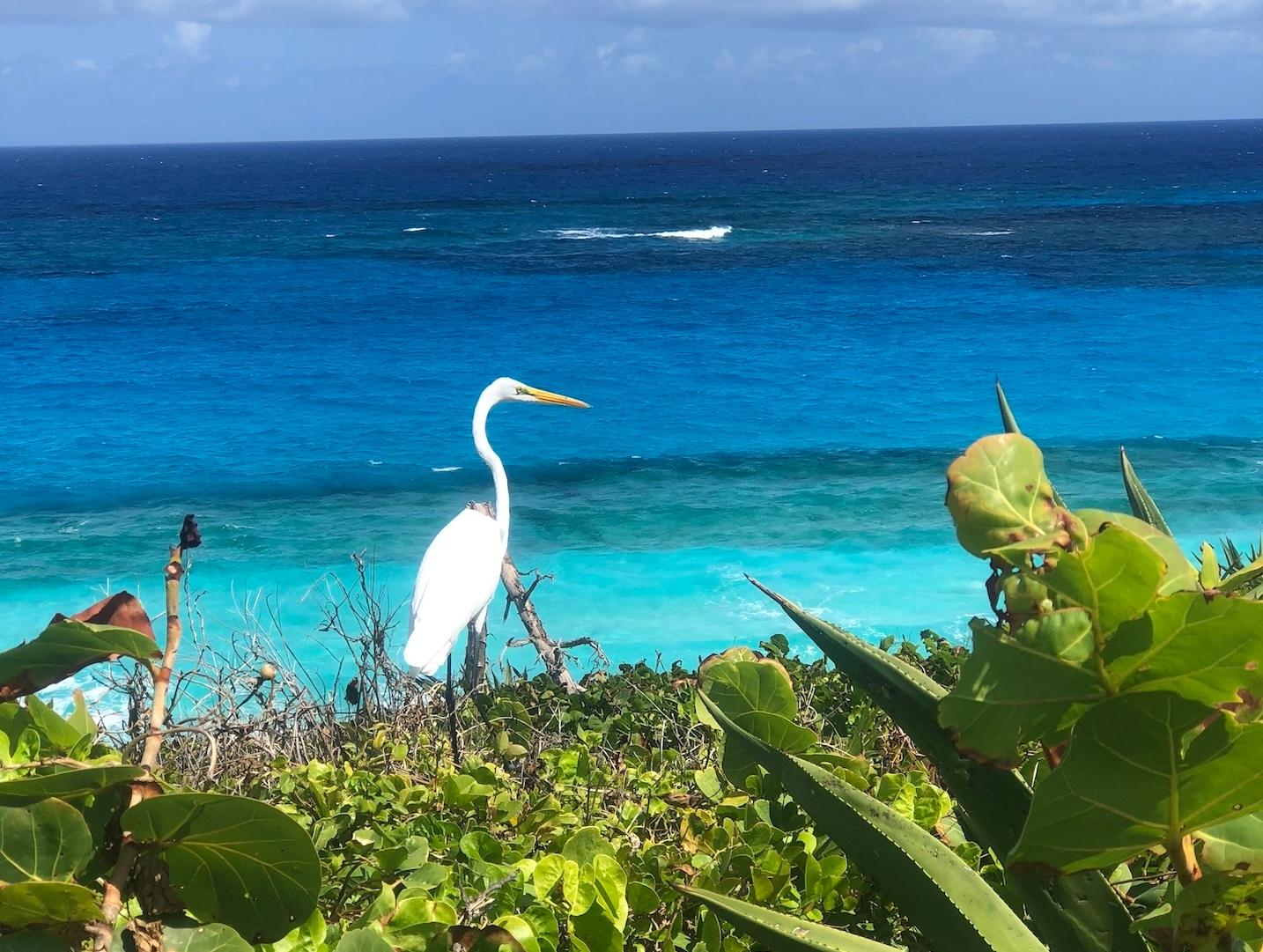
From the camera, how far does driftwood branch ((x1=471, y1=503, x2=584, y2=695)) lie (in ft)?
15.0

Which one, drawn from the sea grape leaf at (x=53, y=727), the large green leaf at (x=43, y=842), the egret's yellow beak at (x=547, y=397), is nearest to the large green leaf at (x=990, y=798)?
the large green leaf at (x=43, y=842)

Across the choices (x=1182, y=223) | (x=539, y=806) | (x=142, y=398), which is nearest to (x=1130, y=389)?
(x=142, y=398)

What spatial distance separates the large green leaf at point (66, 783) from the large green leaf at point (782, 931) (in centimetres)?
38

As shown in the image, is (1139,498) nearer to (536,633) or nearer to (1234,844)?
(1234,844)

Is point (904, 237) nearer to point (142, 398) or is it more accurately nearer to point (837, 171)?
point (142, 398)

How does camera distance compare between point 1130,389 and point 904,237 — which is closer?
point 1130,389

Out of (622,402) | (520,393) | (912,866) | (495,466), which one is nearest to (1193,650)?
(912,866)

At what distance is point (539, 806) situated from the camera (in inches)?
63.3

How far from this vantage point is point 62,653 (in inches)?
28.9

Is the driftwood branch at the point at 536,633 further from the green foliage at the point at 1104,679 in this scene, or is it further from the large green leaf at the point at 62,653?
the green foliage at the point at 1104,679

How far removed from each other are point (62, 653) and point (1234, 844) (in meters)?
0.76

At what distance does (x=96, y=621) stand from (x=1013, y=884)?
74 centimetres

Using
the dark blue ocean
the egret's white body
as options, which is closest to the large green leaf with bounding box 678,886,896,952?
the dark blue ocean

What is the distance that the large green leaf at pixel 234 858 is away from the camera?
637mm
